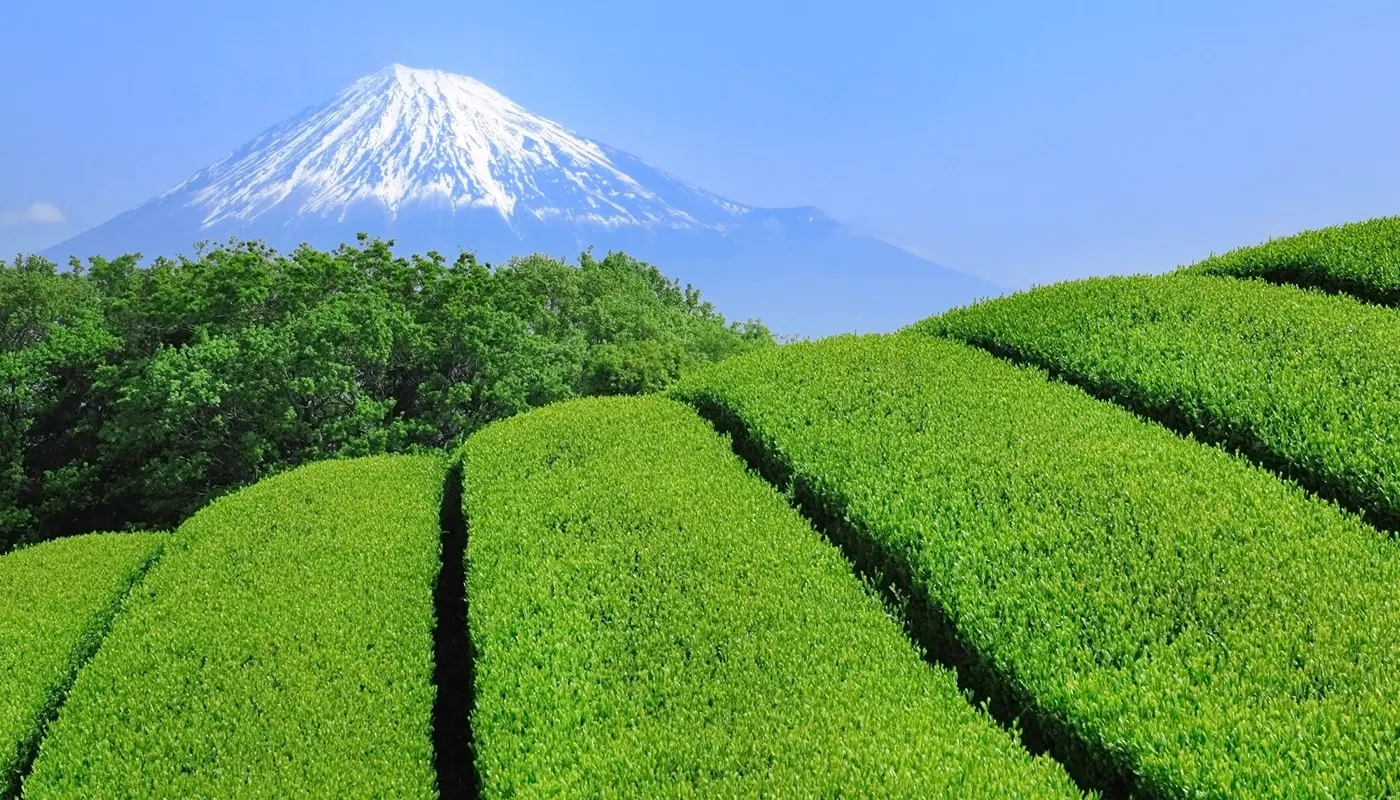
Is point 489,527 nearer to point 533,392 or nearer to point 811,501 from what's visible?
point 811,501

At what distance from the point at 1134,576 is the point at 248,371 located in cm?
2309

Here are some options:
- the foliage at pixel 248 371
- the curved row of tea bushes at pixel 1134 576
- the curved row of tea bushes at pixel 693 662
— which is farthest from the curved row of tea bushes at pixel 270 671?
the foliage at pixel 248 371

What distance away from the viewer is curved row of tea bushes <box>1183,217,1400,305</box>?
1248cm

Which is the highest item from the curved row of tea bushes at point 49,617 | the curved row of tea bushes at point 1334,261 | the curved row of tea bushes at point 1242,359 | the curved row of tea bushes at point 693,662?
the curved row of tea bushes at point 1334,261

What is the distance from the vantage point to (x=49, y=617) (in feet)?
33.1

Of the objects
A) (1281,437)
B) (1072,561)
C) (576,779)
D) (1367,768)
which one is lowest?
(576,779)

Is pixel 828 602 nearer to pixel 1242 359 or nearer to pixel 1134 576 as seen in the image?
pixel 1134 576

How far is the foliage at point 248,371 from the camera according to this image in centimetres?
2428

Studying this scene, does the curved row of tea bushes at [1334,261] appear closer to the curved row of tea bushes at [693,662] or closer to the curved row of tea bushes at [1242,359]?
the curved row of tea bushes at [1242,359]

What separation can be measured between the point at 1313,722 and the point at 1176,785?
1.02m

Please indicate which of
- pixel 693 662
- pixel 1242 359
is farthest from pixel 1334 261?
pixel 693 662

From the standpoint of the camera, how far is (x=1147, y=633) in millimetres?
6484

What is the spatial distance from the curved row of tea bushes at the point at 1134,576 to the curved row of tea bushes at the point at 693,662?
0.57 meters

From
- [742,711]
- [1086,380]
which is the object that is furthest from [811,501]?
[1086,380]
